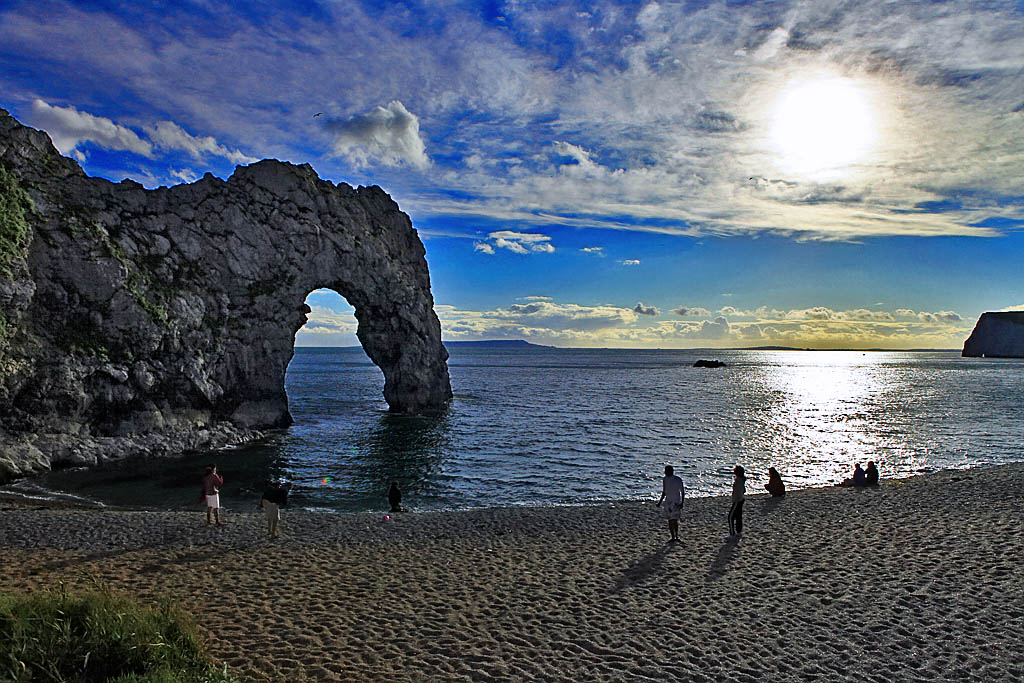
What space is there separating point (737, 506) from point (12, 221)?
41780 mm

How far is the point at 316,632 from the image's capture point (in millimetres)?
11266

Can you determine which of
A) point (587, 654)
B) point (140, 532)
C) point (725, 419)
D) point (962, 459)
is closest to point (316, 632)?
point (587, 654)

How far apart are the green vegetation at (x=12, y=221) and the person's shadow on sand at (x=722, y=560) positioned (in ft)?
128

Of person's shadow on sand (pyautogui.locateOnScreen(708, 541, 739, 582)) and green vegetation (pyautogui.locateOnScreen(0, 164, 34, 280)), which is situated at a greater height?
green vegetation (pyautogui.locateOnScreen(0, 164, 34, 280))

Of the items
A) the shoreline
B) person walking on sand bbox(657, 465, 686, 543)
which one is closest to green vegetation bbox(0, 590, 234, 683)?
person walking on sand bbox(657, 465, 686, 543)

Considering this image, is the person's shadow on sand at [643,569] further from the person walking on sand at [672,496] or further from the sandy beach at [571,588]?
the person walking on sand at [672,496]

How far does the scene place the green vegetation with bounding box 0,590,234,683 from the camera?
7.56m

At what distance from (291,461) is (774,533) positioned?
28307 millimetres

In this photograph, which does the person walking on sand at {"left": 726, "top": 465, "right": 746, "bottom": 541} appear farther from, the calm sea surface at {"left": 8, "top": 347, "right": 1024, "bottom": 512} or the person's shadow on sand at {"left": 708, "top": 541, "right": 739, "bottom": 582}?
the calm sea surface at {"left": 8, "top": 347, "right": 1024, "bottom": 512}

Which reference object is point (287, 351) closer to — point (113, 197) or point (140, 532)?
point (113, 197)

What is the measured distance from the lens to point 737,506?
1858 cm

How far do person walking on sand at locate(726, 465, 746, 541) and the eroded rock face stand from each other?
33984mm

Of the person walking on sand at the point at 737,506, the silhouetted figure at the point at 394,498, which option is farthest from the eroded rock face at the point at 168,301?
the person walking on sand at the point at 737,506

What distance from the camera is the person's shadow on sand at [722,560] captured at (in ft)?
49.5
